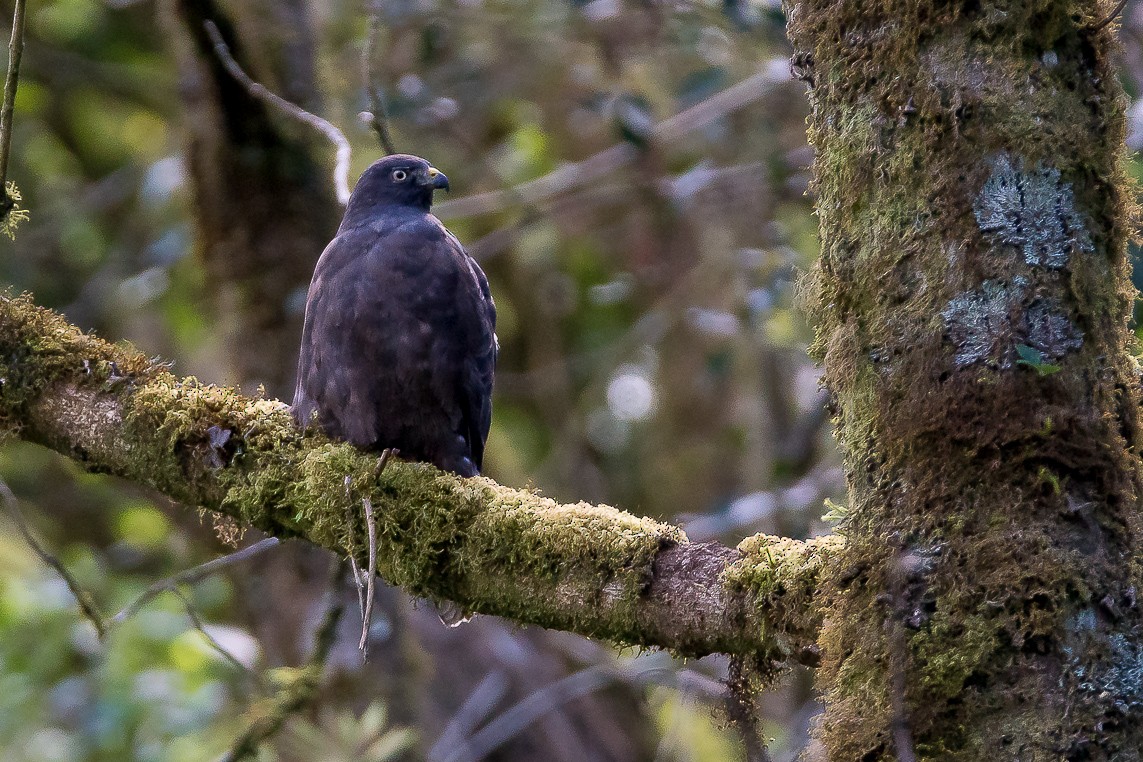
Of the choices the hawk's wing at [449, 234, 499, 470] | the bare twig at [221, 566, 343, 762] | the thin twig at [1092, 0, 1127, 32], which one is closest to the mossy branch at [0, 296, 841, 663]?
the hawk's wing at [449, 234, 499, 470]

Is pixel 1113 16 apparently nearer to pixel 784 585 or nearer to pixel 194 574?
pixel 784 585

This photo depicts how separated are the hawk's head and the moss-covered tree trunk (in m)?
2.66

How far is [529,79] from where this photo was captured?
7793mm

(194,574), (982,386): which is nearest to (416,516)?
(194,574)

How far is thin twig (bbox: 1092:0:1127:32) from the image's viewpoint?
2.30 m

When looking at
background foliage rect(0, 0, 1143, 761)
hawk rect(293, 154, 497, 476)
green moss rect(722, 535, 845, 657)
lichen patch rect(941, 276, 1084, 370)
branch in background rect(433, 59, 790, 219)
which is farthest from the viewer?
branch in background rect(433, 59, 790, 219)

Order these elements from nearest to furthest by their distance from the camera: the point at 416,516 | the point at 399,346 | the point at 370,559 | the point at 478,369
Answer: the point at 370,559 → the point at 416,516 → the point at 399,346 → the point at 478,369

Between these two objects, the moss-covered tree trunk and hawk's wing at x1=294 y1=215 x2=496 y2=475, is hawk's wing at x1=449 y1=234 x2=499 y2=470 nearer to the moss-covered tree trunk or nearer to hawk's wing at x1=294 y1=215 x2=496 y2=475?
hawk's wing at x1=294 y1=215 x2=496 y2=475

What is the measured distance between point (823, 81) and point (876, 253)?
0.42 metres

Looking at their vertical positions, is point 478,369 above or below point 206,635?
above

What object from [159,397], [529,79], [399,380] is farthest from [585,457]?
[159,397]

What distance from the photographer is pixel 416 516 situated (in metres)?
3.22

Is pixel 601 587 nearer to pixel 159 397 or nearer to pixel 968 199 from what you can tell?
pixel 968 199

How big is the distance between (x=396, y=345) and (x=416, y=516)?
3.68 ft
